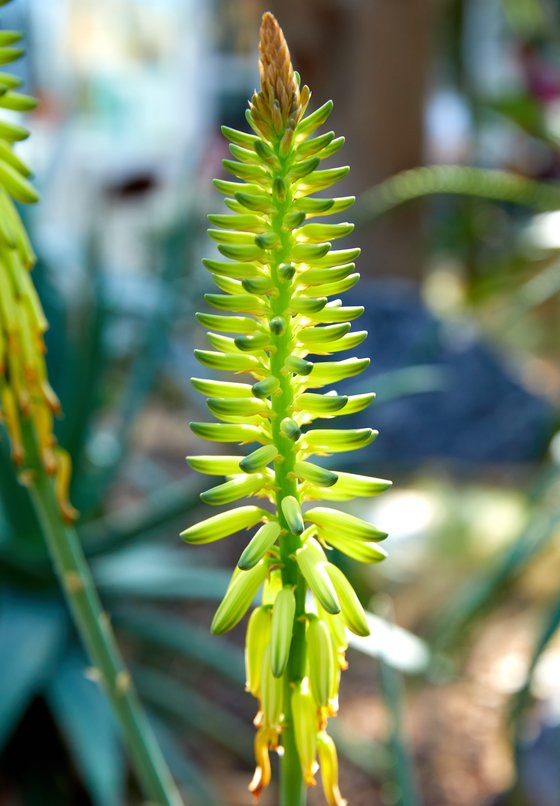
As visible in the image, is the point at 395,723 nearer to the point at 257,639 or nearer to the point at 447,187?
the point at 257,639

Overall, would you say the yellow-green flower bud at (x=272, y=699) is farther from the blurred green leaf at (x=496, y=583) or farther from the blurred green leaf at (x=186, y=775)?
the blurred green leaf at (x=186, y=775)

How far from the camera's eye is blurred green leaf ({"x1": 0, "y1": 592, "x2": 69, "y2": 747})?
1.14 metres

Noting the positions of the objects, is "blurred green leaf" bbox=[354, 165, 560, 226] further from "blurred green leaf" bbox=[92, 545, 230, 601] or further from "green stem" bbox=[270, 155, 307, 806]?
"green stem" bbox=[270, 155, 307, 806]

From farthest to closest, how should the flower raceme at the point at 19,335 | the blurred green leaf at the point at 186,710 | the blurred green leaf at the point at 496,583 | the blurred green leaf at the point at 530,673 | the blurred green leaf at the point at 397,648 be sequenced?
the blurred green leaf at the point at 186,710 < the blurred green leaf at the point at 496,583 < the blurred green leaf at the point at 530,673 < the blurred green leaf at the point at 397,648 < the flower raceme at the point at 19,335

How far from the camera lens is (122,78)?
18.3ft

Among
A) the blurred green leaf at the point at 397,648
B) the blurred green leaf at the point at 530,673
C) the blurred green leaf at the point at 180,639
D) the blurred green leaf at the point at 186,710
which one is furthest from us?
the blurred green leaf at the point at 186,710

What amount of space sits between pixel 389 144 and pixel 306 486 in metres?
1.92

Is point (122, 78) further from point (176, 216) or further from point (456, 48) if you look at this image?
point (176, 216)

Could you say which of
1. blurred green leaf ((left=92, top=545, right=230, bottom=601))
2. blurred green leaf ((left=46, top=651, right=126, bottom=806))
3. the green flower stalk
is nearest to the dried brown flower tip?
the green flower stalk

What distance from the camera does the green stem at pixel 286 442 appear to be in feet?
1.12

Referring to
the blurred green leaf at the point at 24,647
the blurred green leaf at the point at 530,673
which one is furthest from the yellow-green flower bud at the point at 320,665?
the blurred green leaf at the point at 24,647

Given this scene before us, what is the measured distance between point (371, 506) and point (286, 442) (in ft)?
6.19

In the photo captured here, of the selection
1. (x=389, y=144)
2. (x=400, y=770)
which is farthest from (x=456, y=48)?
(x=400, y=770)

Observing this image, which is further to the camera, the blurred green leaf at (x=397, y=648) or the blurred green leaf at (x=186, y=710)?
the blurred green leaf at (x=186, y=710)
